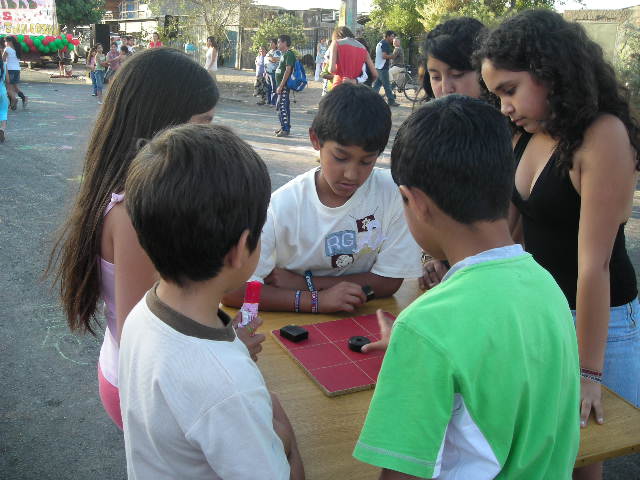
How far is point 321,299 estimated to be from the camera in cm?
205

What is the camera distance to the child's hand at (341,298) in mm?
2031

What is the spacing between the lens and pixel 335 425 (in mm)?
1460

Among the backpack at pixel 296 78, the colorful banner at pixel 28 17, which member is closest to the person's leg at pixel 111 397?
the backpack at pixel 296 78

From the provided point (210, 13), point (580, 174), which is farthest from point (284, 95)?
point (210, 13)

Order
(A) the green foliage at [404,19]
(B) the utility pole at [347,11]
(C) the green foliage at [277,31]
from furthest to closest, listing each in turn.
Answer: (C) the green foliage at [277,31]
(A) the green foliage at [404,19]
(B) the utility pole at [347,11]

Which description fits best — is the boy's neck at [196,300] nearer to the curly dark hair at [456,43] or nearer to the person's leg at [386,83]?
the curly dark hair at [456,43]

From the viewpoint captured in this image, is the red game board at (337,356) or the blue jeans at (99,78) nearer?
the red game board at (337,356)

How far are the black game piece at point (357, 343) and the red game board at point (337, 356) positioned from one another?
0.01 meters

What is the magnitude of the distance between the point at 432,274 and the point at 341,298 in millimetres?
448

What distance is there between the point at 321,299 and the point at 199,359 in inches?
39.9

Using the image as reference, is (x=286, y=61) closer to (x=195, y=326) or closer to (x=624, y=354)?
(x=624, y=354)

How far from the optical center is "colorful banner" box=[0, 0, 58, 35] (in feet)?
83.3

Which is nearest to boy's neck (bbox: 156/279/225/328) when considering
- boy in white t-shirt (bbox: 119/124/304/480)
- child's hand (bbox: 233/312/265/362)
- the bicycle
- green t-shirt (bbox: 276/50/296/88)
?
boy in white t-shirt (bbox: 119/124/304/480)

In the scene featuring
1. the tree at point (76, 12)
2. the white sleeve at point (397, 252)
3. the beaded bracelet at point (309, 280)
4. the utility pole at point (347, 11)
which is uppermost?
the tree at point (76, 12)
